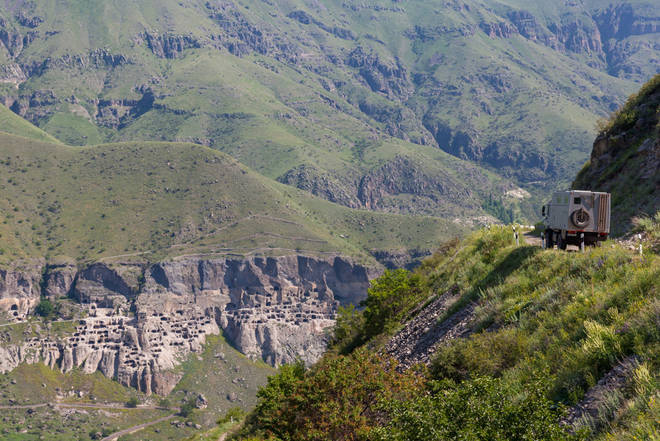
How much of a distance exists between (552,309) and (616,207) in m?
16.5

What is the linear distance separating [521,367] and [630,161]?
74.7 ft

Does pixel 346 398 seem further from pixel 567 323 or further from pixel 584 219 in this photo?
pixel 584 219

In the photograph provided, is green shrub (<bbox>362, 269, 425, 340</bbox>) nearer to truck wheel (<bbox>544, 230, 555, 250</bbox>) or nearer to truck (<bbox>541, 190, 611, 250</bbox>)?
truck wheel (<bbox>544, 230, 555, 250</bbox>)

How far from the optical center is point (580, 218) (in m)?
19.0

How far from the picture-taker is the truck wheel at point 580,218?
62.2 ft

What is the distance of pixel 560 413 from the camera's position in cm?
985

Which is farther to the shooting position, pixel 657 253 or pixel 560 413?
pixel 657 253

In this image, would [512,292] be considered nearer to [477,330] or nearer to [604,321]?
[477,330]

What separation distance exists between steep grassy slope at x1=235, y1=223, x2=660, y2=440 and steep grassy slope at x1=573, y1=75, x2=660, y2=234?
8.13 metres

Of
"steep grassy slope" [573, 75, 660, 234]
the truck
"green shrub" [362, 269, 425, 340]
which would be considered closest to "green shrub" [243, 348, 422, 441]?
the truck

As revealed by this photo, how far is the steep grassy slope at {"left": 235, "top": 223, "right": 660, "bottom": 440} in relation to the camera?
9.45 m

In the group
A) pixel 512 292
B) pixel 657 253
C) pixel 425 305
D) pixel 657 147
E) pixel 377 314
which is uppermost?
pixel 657 147

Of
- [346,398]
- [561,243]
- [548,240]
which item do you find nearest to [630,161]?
[548,240]

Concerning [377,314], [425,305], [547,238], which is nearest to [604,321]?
[547,238]
